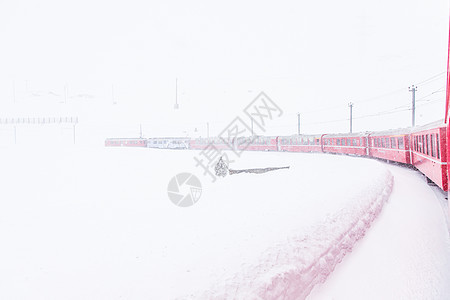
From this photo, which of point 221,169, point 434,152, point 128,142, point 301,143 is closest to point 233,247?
point 434,152

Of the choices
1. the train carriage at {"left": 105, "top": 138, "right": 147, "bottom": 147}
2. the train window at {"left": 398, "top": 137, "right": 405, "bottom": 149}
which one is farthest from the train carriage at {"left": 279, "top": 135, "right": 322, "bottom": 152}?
the train carriage at {"left": 105, "top": 138, "right": 147, "bottom": 147}

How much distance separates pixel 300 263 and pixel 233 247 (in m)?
1.46

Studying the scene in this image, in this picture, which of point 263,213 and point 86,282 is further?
point 263,213

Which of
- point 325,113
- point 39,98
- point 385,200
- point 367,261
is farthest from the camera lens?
point 39,98

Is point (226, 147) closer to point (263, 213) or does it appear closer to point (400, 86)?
point (263, 213)

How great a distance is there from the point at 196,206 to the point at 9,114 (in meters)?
104

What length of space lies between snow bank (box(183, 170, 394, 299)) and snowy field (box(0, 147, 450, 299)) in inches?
0.7

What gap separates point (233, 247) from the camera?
5.80 m

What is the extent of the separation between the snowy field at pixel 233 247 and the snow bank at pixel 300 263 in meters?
0.02

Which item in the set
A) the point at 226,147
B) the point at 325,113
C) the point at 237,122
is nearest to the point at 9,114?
the point at 237,122

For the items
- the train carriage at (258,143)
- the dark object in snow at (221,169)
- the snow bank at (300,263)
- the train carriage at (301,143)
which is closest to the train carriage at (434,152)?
the snow bank at (300,263)

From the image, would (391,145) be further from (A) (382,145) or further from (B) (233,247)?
(B) (233,247)

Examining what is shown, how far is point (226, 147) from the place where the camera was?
45.4 meters

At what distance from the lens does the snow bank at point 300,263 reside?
4023 millimetres
